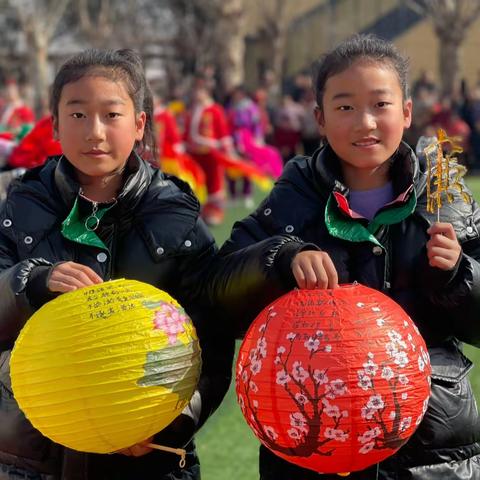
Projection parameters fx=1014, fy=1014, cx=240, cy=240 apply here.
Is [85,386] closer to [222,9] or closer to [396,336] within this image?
[396,336]

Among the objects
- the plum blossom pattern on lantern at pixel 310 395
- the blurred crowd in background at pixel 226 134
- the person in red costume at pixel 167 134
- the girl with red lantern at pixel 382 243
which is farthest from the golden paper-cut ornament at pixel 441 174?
the person in red costume at pixel 167 134

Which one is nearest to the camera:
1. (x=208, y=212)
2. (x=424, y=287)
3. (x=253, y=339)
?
(x=253, y=339)

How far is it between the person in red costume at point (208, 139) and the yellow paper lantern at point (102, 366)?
10552mm

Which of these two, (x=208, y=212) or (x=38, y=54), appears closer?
(x=208, y=212)

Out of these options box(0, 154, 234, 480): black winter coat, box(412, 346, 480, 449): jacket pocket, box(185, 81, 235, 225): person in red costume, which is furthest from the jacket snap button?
box(185, 81, 235, 225): person in red costume

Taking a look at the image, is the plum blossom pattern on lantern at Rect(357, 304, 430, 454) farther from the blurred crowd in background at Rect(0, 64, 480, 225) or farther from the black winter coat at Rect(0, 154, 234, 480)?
the blurred crowd in background at Rect(0, 64, 480, 225)

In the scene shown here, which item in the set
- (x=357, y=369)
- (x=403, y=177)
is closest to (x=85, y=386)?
(x=357, y=369)

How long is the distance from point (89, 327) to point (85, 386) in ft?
0.44

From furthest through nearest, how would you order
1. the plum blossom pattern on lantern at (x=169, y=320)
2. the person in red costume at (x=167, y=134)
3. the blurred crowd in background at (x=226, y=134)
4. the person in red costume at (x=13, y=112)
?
the person in red costume at (x=13, y=112)
the person in red costume at (x=167, y=134)
the blurred crowd in background at (x=226, y=134)
the plum blossom pattern on lantern at (x=169, y=320)

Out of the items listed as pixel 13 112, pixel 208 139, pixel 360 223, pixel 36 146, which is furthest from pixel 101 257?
pixel 13 112

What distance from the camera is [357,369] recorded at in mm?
2248

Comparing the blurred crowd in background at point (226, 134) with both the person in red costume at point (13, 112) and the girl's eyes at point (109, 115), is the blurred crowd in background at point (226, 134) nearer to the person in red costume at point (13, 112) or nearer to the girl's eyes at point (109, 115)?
the person in red costume at point (13, 112)

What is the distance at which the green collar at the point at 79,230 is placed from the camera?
2764 millimetres

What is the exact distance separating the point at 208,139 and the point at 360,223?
1084 cm
